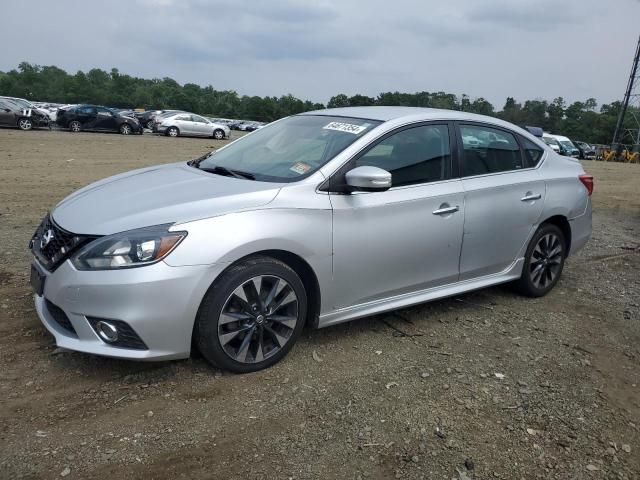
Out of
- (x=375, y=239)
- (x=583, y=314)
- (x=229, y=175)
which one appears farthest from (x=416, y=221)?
(x=583, y=314)

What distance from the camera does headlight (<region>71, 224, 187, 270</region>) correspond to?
3.00m

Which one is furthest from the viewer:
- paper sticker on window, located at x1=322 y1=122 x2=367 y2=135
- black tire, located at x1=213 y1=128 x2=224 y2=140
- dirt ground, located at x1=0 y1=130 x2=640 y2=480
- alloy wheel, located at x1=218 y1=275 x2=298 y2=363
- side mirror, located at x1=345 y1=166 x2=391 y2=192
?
black tire, located at x1=213 y1=128 x2=224 y2=140

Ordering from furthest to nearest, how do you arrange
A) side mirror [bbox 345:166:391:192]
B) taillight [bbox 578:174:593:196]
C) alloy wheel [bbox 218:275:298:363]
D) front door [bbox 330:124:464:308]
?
taillight [bbox 578:174:593:196] < front door [bbox 330:124:464:308] < side mirror [bbox 345:166:391:192] < alloy wheel [bbox 218:275:298:363]

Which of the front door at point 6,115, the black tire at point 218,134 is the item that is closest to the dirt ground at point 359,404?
the front door at point 6,115

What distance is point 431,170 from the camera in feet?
13.7

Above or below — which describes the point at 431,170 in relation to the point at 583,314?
above

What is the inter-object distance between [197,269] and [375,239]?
49.5 inches

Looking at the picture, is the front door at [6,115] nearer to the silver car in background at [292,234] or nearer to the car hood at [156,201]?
the silver car in background at [292,234]

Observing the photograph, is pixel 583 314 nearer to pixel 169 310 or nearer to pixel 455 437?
pixel 455 437

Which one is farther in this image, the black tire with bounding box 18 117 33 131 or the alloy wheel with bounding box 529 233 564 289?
the black tire with bounding box 18 117 33 131

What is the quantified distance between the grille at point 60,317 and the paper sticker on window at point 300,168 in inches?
65.3

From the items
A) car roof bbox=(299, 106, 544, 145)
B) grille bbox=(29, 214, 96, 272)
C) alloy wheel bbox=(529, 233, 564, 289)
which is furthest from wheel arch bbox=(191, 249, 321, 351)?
alloy wheel bbox=(529, 233, 564, 289)

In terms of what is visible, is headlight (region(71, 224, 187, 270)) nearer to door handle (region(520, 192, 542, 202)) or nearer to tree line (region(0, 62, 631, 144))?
door handle (region(520, 192, 542, 202))

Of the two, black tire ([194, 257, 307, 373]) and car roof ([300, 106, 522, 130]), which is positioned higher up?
car roof ([300, 106, 522, 130])
